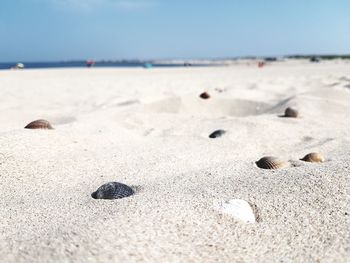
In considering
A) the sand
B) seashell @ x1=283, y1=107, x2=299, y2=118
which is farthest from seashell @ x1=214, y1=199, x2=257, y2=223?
seashell @ x1=283, y1=107, x2=299, y2=118

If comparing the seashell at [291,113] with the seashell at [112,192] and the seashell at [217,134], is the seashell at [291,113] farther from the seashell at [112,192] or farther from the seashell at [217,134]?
the seashell at [112,192]

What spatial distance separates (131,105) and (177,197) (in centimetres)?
323

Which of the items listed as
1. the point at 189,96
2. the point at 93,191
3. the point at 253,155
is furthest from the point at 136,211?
the point at 189,96

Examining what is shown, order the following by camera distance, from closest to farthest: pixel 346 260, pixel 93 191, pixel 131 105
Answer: pixel 346 260 → pixel 93 191 → pixel 131 105

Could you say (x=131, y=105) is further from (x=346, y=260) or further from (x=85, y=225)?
(x=346, y=260)

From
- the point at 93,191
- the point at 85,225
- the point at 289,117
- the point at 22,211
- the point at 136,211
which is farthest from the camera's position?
the point at 289,117

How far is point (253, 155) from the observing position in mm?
3049

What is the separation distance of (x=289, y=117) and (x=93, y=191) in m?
2.74

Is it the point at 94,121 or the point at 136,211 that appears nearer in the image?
the point at 136,211

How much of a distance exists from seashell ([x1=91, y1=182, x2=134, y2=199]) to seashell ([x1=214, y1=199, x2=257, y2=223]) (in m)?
0.48

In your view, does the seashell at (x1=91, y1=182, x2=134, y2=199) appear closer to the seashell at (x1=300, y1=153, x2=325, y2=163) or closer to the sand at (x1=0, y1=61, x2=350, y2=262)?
the sand at (x1=0, y1=61, x2=350, y2=262)

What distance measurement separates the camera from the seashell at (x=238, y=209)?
5.94ft

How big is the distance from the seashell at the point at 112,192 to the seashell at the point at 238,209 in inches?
18.9

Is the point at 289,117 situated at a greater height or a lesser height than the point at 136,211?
lesser
